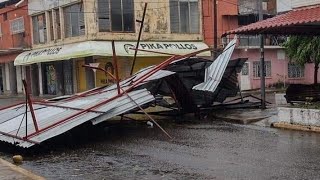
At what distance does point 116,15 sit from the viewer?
3219 cm

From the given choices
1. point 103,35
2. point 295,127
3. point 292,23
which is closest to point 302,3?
point 292,23

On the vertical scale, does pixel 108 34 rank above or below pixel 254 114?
above

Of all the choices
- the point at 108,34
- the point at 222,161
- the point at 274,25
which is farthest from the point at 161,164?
the point at 108,34

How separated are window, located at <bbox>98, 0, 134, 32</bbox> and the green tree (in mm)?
11621

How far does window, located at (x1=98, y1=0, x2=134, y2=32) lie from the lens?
1257 inches

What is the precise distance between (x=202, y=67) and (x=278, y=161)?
9032mm

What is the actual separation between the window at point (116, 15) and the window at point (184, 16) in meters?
3.30

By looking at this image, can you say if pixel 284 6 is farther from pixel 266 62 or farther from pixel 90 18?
pixel 266 62

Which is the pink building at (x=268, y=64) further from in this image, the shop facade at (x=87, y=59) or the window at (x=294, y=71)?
the shop facade at (x=87, y=59)

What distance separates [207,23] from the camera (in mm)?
36500

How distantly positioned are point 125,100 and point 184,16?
22529mm

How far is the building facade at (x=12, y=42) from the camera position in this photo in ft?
135

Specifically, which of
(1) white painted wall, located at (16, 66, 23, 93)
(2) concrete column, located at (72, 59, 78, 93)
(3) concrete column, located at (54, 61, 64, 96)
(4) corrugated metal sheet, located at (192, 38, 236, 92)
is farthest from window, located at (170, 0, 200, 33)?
(4) corrugated metal sheet, located at (192, 38, 236, 92)

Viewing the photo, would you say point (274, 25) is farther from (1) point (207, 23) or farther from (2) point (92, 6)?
(1) point (207, 23)
